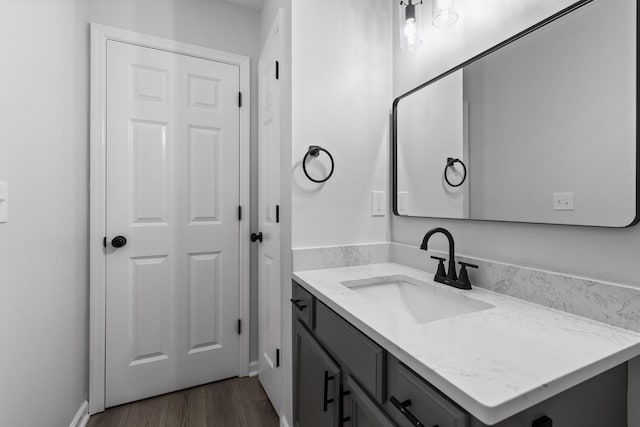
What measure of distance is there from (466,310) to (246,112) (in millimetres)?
1755

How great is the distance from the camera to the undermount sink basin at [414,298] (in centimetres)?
108

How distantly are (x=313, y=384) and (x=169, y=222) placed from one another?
1.31 m

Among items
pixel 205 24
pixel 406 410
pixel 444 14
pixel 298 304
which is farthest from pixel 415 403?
pixel 205 24

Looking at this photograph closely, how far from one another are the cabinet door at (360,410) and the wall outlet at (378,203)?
88 centimetres

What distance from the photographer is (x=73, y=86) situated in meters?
1.50

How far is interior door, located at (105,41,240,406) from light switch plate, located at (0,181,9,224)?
79 cm

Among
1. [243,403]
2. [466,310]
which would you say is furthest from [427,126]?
[243,403]

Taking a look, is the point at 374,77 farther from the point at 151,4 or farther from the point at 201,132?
the point at 151,4

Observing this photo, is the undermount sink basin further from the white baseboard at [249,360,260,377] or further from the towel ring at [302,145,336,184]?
the white baseboard at [249,360,260,377]

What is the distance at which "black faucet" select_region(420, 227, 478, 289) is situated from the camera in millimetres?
1126

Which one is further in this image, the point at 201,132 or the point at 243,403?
the point at 201,132

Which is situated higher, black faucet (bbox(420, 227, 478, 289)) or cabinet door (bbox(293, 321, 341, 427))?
black faucet (bbox(420, 227, 478, 289))

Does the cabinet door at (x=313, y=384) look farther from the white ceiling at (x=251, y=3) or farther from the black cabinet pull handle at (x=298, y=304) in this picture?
the white ceiling at (x=251, y=3)

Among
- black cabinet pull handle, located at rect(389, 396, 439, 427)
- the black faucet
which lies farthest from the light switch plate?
the black faucet
